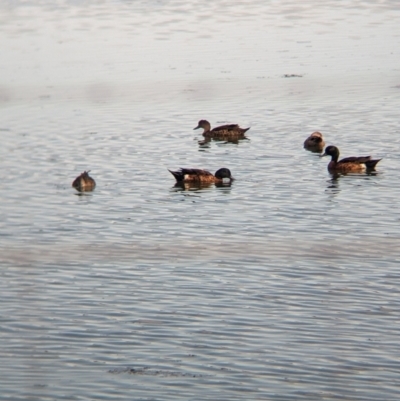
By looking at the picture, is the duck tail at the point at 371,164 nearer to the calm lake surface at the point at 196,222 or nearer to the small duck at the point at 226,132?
the calm lake surface at the point at 196,222

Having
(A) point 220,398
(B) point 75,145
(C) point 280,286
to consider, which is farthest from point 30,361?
Answer: (B) point 75,145

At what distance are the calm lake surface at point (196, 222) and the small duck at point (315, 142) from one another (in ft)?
1.19

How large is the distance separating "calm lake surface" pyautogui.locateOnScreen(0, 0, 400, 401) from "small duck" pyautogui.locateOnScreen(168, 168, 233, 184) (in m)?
0.28

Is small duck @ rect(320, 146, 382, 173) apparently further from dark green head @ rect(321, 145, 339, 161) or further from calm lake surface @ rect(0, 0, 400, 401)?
dark green head @ rect(321, 145, 339, 161)

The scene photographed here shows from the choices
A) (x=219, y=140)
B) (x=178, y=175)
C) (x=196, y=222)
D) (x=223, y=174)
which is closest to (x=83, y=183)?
(x=178, y=175)

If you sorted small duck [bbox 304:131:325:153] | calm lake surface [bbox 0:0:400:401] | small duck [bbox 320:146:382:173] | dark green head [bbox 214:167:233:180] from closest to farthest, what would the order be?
calm lake surface [bbox 0:0:400:401] < dark green head [bbox 214:167:233:180] < small duck [bbox 320:146:382:173] < small duck [bbox 304:131:325:153]

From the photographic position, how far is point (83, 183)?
17297 millimetres

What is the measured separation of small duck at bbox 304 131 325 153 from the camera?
20281mm

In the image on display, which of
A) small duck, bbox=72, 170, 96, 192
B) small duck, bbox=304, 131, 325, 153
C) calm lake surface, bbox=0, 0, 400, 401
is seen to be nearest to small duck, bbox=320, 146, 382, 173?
calm lake surface, bbox=0, 0, 400, 401

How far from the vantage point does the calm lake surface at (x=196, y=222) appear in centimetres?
982

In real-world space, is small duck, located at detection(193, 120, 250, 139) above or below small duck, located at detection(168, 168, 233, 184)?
above

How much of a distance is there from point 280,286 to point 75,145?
955 cm

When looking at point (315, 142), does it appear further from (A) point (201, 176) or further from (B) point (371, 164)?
(A) point (201, 176)

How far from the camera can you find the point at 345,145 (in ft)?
69.2
